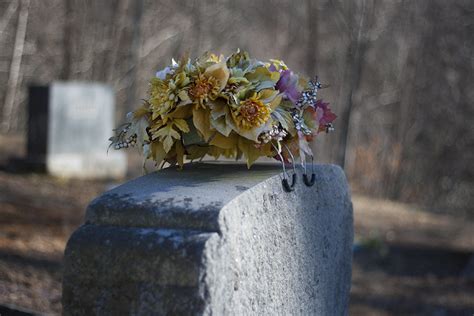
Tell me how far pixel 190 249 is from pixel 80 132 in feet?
29.7

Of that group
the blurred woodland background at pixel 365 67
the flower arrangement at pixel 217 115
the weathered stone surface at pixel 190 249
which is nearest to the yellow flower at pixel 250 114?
the flower arrangement at pixel 217 115

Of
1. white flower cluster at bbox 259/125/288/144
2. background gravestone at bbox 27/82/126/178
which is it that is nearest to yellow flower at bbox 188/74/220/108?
white flower cluster at bbox 259/125/288/144

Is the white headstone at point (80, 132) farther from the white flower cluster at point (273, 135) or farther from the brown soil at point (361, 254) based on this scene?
the white flower cluster at point (273, 135)

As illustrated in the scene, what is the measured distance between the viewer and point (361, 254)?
8.55m

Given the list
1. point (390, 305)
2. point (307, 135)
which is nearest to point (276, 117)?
point (307, 135)

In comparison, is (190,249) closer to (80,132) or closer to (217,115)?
(217,115)

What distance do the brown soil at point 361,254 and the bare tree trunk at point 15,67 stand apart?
644cm

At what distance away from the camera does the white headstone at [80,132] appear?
1078cm

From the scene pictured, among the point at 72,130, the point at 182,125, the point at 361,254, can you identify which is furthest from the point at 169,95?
the point at 72,130

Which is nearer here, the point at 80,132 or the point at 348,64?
the point at 80,132

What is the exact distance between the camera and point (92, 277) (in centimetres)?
256

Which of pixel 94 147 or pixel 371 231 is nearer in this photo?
pixel 371 231

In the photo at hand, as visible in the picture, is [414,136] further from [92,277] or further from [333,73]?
[92,277]

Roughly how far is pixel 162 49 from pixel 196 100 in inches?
698
